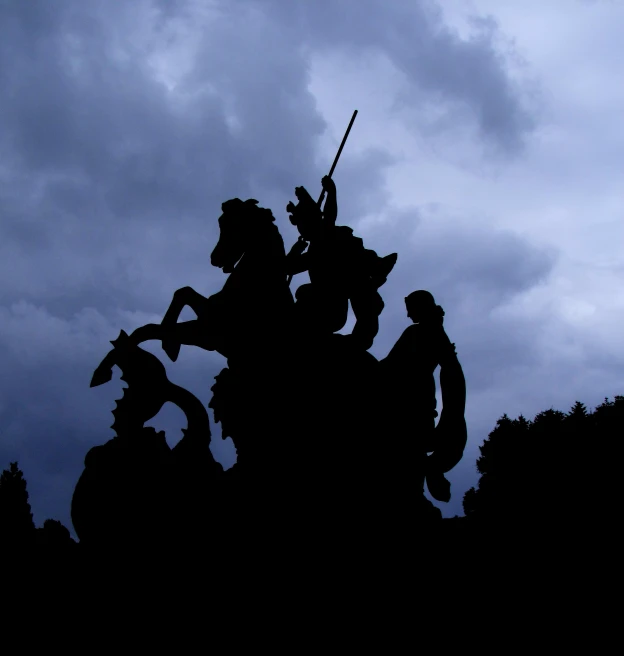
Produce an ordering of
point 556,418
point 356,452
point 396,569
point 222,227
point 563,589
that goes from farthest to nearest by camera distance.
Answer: point 556,418 → point 222,227 → point 356,452 → point 396,569 → point 563,589

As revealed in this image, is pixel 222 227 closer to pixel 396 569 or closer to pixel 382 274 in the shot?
pixel 382 274

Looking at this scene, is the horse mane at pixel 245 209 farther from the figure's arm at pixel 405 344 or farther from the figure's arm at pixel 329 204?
the figure's arm at pixel 405 344

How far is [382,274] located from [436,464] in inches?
71.0

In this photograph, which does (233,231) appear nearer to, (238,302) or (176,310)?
(238,302)

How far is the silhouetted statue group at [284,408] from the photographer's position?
5.04m

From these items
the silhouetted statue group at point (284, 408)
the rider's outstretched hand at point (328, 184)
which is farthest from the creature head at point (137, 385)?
the rider's outstretched hand at point (328, 184)

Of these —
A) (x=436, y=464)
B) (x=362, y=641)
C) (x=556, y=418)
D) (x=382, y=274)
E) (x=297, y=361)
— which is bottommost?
(x=362, y=641)

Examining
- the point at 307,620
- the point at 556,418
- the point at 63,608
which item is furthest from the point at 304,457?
the point at 556,418

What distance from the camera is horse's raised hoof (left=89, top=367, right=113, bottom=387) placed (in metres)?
6.02

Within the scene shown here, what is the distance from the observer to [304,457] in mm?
5270

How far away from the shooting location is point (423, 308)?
18.3ft

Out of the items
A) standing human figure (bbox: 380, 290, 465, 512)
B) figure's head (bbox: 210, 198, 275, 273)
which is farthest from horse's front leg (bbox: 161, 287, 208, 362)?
standing human figure (bbox: 380, 290, 465, 512)

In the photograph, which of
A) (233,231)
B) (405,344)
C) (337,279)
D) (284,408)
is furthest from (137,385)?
(405,344)

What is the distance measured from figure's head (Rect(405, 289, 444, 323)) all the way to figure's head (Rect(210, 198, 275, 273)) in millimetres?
1772
